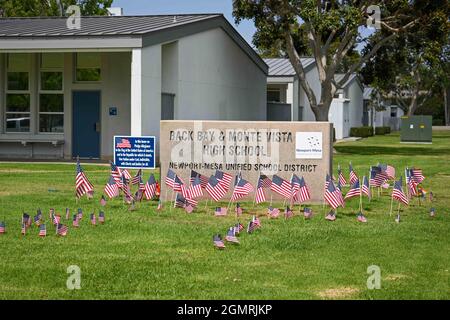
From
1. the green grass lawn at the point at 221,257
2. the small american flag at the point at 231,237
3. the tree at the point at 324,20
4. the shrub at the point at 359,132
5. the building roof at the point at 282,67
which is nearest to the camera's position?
the green grass lawn at the point at 221,257

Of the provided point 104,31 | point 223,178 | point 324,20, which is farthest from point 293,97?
point 223,178

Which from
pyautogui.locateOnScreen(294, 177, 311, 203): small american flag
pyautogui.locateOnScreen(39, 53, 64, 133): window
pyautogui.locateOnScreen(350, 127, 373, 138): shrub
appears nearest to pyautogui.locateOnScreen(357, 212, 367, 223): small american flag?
pyautogui.locateOnScreen(294, 177, 311, 203): small american flag

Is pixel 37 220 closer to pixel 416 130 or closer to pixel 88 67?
pixel 88 67

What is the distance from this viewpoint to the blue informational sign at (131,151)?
50.5 feet

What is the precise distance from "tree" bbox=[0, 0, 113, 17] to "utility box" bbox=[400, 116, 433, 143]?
19.0m

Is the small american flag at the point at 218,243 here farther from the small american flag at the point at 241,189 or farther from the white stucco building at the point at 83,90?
the white stucco building at the point at 83,90

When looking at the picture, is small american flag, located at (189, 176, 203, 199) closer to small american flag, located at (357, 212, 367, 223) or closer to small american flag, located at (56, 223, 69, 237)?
small american flag, located at (357, 212, 367, 223)

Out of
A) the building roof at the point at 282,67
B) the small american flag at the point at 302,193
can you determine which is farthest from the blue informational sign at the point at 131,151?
the building roof at the point at 282,67

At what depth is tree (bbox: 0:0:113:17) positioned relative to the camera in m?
48.5

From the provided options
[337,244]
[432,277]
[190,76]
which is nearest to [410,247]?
[337,244]

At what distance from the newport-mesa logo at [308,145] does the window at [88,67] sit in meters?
12.8

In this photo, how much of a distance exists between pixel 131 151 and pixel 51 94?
11524 millimetres
